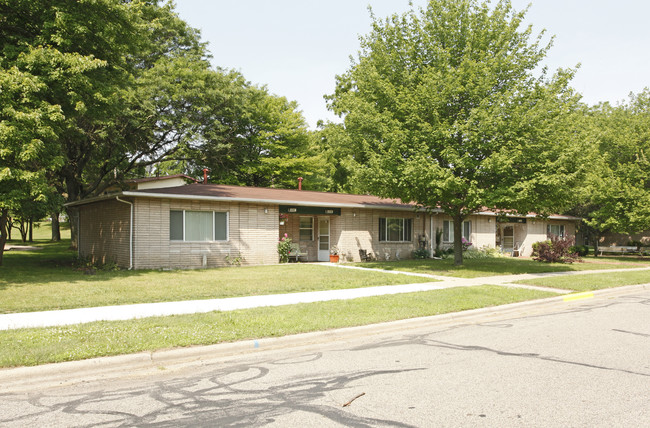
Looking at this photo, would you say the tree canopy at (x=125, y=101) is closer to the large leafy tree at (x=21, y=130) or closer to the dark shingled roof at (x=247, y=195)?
the large leafy tree at (x=21, y=130)

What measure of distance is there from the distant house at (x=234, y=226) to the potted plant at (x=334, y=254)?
22 centimetres

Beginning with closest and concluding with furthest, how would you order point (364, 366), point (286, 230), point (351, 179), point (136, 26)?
point (364, 366) → point (136, 26) → point (351, 179) → point (286, 230)

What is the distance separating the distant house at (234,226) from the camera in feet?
57.4

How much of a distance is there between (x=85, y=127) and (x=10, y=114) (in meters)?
14.1

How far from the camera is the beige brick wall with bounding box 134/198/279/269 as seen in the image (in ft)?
56.7

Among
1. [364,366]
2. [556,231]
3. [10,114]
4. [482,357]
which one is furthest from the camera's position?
[556,231]

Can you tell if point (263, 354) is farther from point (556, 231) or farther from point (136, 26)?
point (556, 231)

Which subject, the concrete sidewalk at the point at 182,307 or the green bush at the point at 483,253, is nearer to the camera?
the concrete sidewalk at the point at 182,307

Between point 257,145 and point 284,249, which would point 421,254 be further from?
point 257,145

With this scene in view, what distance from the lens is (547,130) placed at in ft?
53.6

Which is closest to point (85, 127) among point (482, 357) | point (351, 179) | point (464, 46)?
point (351, 179)

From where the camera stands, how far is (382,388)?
4.96 metres

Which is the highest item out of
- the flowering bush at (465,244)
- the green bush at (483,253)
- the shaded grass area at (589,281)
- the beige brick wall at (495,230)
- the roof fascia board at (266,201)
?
the roof fascia board at (266,201)

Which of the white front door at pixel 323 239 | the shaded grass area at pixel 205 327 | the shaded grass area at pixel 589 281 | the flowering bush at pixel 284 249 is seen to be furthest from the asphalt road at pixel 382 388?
the white front door at pixel 323 239
